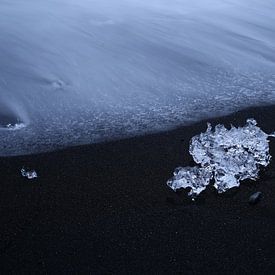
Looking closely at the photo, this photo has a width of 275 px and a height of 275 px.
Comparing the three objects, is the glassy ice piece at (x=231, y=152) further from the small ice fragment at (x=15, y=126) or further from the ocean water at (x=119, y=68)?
the small ice fragment at (x=15, y=126)

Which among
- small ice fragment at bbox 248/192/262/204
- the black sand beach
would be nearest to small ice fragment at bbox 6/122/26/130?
the black sand beach

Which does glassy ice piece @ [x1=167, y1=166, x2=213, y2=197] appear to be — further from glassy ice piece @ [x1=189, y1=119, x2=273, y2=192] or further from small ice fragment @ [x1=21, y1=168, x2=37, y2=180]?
small ice fragment @ [x1=21, y1=168, x2=37, y2=180]

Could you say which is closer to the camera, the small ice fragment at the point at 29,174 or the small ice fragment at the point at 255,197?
the small ice fragment at the point at 255,197

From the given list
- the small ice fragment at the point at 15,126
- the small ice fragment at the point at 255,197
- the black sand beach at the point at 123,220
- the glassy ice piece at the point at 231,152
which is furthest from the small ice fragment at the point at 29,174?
the small ice fragment at the point at 255,197

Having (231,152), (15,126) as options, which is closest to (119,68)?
(15,126)

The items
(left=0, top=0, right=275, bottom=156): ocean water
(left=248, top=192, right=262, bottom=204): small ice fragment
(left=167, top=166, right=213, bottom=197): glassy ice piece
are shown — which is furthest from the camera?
(left=0, top=0, right=275, bottom=156): ocean water

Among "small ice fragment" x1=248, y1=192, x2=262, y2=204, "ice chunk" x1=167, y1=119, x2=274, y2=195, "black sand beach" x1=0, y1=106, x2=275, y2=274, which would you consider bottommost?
"black sand beach" x1=0, y1=106, x2=275, y2=274

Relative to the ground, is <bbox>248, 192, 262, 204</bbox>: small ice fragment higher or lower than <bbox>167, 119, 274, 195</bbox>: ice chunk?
lower

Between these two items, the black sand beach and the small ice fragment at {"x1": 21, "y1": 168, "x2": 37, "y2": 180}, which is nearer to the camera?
the black sand beach

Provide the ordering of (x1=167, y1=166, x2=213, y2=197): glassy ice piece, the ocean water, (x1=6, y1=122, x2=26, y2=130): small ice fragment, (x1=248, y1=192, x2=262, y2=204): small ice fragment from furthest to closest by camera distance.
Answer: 1. the ocean water
2. (x1=6, y1=122, x2=26, y2=130): small ice fragment
3. (x1=167, y1=166, x2=213, y2=197): glassy ice piece
4. (x1=248, y1=192, x2=262, y2=204): small ice fragment

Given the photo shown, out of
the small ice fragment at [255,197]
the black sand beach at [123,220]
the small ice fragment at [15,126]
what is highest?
the small ice fragment at [255,197]
